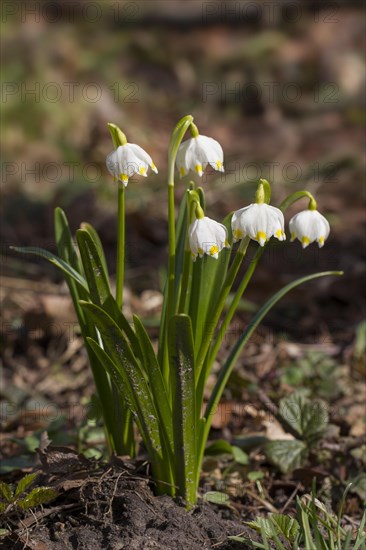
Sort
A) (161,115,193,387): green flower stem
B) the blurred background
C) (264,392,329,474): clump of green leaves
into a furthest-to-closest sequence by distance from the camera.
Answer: the blurred background < (264,392,329,474): clump of green leaves < (161,115,193,387): green flower stem

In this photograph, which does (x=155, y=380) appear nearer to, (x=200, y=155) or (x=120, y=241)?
(x=120, y=241)

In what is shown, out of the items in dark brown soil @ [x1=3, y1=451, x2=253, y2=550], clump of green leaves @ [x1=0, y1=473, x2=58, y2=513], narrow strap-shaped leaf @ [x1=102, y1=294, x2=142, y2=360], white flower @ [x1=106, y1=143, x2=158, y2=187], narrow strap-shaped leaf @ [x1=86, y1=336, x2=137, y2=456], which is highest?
white flower @ [x1=106, y1=143, x2=158, y2=187]

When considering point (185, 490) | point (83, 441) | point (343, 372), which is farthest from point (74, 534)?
point (343, 372)

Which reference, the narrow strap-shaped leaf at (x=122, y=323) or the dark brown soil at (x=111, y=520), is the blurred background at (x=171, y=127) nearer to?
the narrow strap-shaped leaf at (x=122, y=323)

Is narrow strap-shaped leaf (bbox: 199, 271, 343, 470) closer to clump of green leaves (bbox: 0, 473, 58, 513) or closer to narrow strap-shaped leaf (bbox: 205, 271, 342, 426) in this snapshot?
narrow strap-shaped leaf (bbox: 205, 271, 342, 426)

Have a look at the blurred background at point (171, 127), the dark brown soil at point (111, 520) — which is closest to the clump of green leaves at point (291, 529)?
the dark brown soil at point (111, 520)

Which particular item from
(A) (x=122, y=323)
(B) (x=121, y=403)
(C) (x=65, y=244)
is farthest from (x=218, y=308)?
(C) (x=65, y=244)

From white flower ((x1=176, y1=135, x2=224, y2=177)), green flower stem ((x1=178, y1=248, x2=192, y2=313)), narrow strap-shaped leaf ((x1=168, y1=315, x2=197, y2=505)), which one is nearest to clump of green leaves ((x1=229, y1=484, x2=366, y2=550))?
narrow strap-shaped leaf ((x1=168, y1=315, x2=197, y2=505))
